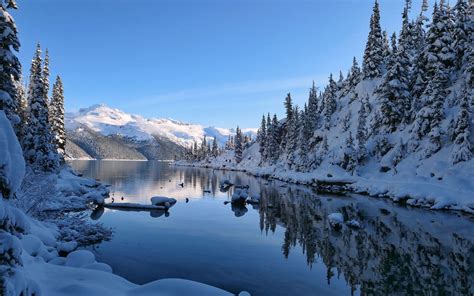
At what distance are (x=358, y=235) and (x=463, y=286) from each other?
29.9ft

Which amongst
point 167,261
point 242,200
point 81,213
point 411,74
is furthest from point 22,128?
point 411,74

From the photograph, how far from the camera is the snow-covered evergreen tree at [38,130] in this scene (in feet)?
139

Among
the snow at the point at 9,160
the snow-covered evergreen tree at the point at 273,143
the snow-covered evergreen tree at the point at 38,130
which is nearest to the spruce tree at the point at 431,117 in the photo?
the snow at the point at 9,160

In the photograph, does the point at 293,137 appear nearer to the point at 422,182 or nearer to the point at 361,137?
the point at 361,137

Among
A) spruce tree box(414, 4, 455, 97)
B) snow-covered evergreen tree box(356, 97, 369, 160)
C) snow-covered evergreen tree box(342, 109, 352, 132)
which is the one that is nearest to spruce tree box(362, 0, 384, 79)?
snow-covered evergreen tree box(342, 109, 352, 132)

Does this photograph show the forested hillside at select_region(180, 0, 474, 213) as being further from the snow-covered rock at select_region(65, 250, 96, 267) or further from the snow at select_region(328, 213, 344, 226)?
the snow-covered rock at select_region(65, 250, 96, 267)

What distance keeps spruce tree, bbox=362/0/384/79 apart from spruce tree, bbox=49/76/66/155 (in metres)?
64.2

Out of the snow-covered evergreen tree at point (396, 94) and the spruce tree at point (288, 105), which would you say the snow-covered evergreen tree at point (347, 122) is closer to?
the snow-covered evergreen tree at point (396, 94)

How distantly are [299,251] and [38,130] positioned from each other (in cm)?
3784

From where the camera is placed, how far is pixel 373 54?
253 ft

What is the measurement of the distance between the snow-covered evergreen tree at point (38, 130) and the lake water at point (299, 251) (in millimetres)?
17308

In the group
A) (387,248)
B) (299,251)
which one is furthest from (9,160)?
(387,248)

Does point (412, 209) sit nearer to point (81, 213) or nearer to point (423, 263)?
point (423, 263)

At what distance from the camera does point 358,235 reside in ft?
78.0
